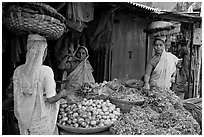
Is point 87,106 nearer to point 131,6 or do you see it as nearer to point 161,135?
point 161,135

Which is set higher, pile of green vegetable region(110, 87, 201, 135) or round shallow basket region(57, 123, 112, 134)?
pile of green vegetable region(110, 87, 201, 135)

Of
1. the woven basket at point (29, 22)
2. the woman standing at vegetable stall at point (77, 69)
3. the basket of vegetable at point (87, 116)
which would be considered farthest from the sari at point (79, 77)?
the woven basket at point (29, 22)

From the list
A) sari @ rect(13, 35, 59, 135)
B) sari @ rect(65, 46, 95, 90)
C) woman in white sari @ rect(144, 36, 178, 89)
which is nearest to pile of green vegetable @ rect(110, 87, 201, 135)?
woman in white sari @ rect(144, 36, 178, 89)

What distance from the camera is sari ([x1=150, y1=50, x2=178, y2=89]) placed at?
405 centimetres

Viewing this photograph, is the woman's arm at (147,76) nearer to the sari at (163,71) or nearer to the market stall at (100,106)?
the sari at (163,71)

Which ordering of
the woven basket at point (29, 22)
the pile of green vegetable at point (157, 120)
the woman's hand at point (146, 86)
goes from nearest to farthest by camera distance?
1. the woven basket at point (29, 22)
2. the pile of green vegetable at point (157, 120)
3. the woman's hand at point (146, 86)

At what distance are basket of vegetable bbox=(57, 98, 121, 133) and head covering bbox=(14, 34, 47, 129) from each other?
380 mm

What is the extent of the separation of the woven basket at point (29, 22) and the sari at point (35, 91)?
0.27ft

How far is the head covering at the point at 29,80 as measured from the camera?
261 centimetres

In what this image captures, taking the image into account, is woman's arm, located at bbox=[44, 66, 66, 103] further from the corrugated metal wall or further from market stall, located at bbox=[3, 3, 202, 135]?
the corrugated metal wall

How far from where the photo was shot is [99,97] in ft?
11.3

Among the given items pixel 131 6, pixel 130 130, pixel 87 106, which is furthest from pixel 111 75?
pixel 130 130

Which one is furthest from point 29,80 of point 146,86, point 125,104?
point 146,86

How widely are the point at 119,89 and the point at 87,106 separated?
29.7 inches
